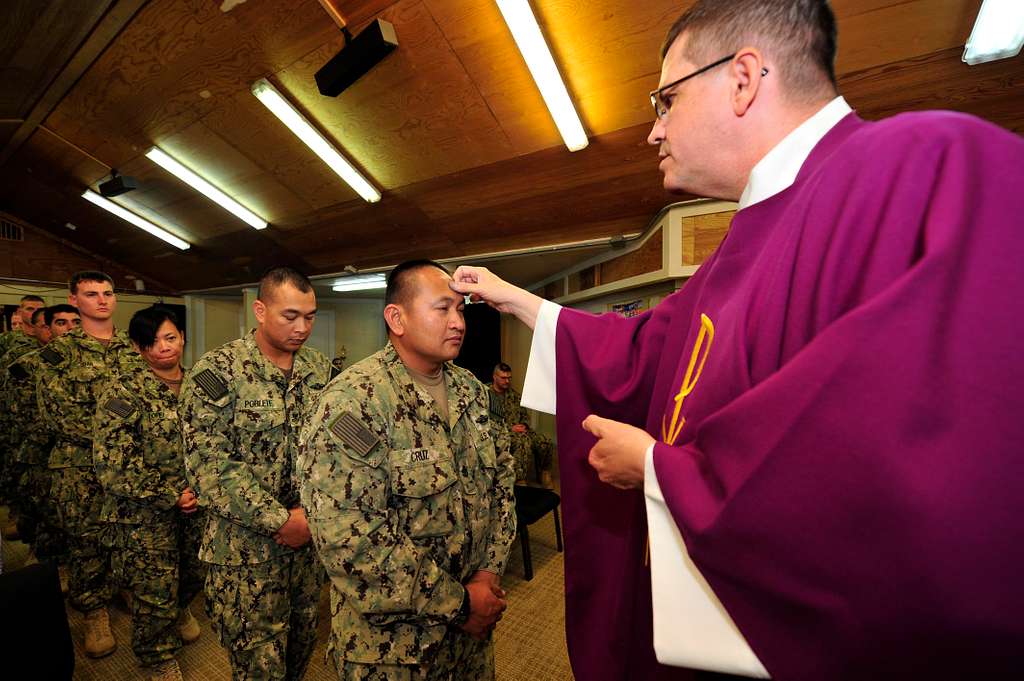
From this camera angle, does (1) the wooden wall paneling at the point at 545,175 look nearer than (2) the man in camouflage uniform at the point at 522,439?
Yes

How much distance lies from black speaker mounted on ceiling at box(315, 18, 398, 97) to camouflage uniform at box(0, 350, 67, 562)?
3213 millimetres

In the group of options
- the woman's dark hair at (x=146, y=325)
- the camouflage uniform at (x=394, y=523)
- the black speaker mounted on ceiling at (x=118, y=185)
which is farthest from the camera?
the black speaker mounted on ceiling at (x=118, y=185)

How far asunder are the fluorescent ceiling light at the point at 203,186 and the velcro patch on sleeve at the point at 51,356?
3.07 m

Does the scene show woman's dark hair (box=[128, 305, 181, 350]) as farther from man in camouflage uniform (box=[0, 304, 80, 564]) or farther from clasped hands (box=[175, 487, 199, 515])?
man in camouflage uniform (box=[0, 304, 80, 564])

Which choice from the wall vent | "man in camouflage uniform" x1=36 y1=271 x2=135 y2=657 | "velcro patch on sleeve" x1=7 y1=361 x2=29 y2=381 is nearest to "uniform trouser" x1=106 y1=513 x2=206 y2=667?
"man in camouflage uniform" x1=36 y1=271 x2=135 y2=657

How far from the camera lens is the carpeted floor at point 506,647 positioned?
2.52m

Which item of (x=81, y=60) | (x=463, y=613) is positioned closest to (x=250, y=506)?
(x=463, y=613)

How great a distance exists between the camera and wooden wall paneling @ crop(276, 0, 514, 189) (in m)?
3.24

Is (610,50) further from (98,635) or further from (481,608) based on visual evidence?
(98,635)

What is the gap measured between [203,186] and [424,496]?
6.26 metres

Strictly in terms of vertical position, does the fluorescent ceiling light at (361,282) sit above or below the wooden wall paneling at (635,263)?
above

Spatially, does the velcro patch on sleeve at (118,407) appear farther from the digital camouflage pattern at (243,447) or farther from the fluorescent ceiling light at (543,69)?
the fluorescent ceiling light at (543,69)

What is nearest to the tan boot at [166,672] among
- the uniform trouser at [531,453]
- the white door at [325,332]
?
the uniform trouser at [531,453]

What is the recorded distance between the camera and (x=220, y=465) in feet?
6.28
